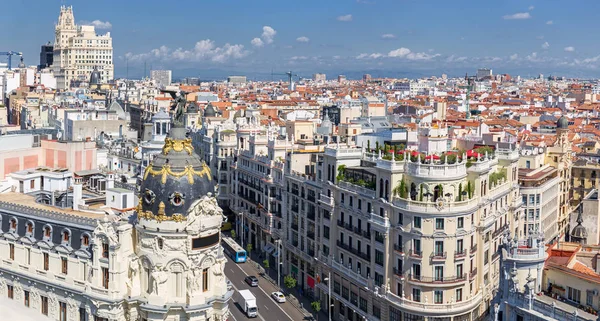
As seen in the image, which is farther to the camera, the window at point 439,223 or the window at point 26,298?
the window at point 439,223

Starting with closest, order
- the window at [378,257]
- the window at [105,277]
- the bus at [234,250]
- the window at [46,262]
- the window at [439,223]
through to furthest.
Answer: the window at [105,277], the window at [46,262], the window at [439,223], the window at [378,257], the bus at [234,250]

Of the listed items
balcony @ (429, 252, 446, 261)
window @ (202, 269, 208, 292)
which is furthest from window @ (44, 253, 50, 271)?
balcony @ (429, 252, 446, 261)

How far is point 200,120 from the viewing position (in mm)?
167625

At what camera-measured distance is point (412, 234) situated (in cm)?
7662

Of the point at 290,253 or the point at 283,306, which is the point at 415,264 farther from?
the point at 290,253

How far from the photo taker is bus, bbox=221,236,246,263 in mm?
113662

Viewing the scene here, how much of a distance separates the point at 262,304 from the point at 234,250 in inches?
849

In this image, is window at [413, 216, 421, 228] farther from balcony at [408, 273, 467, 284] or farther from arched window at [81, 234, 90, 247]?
arched window at [81, 234, 90, 247]

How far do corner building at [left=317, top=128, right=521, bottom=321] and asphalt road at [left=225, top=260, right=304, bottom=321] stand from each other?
5.59m

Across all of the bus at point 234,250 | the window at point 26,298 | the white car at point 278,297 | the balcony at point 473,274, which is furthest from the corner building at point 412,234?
the window at point 26,298

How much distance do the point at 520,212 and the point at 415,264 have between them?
31.1 m

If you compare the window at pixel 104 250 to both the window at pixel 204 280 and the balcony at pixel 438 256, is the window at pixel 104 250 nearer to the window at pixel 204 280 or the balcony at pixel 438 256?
the window at pixel 204 280

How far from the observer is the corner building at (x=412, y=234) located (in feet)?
251

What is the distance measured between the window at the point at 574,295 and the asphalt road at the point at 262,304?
1549 inches
